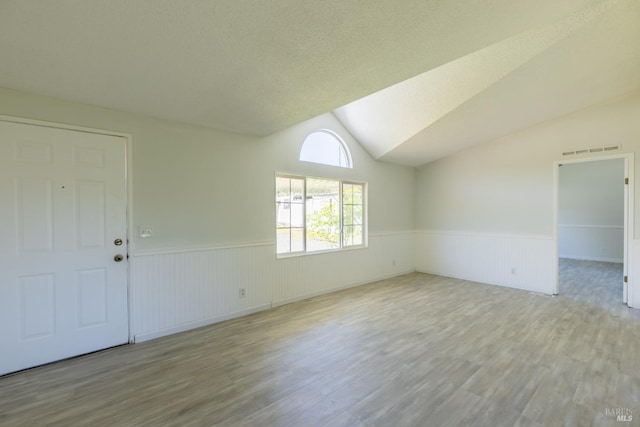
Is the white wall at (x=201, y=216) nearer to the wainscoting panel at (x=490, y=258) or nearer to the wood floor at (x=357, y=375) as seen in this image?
the wood floor at (x=357, y=375)

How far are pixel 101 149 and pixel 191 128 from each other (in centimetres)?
91

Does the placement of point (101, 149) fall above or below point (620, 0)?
below

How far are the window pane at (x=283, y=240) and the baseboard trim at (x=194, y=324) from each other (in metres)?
0.82

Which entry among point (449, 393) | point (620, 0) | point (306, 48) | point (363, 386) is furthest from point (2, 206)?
point (620, 0)

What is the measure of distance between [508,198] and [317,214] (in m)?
3.50

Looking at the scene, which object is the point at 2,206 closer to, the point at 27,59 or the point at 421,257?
the point at 27,59

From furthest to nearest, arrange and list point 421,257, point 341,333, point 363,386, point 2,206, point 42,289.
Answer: point 421,257 < point 341,333 < point 42,289 < point 2,206 < point 363,386

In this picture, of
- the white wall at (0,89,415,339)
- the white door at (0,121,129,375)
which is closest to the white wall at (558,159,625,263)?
the white wall at (0,89,415,339)

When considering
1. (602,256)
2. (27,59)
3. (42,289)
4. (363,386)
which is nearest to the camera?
(27,59)

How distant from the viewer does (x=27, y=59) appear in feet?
6.59

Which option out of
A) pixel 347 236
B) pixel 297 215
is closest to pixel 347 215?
pixel 347 236

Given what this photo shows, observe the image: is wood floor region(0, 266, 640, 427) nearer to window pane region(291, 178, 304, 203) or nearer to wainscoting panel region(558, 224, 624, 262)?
window pane region(291, 178, 304, 203)

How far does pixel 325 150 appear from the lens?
15.8 ft

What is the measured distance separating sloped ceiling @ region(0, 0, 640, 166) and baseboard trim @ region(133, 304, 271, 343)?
2.36 m
